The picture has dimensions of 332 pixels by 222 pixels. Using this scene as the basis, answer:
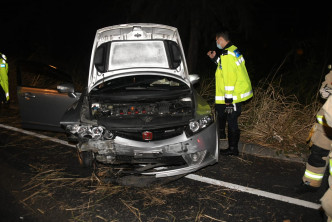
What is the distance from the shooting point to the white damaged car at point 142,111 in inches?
151

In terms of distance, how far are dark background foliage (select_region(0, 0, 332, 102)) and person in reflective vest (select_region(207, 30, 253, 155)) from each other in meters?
2.18

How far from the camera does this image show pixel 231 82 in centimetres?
473

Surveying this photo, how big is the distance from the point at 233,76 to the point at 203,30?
3.91 meters

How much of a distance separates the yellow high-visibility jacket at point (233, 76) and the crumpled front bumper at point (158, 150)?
1091 mm

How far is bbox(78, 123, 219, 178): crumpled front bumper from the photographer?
3799 millimetres

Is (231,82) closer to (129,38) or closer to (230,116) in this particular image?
(230,116)

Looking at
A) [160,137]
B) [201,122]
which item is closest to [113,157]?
[160,137]

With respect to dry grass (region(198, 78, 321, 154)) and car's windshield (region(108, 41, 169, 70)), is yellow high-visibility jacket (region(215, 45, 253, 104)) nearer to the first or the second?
car's windshield (region(108, 41, 169, 70))

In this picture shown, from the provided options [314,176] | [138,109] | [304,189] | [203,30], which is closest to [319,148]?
[314,176]

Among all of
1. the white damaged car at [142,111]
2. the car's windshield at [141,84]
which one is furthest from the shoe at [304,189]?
the car's windshield at [141,84]

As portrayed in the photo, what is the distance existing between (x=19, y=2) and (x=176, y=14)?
1666 cm

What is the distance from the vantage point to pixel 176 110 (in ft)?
13.9

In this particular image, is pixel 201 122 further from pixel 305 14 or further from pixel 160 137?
pixel 305 14

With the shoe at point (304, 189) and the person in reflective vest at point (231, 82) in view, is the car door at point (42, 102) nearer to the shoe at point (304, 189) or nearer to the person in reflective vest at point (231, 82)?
the person in reflective vest at point (231, 82)
